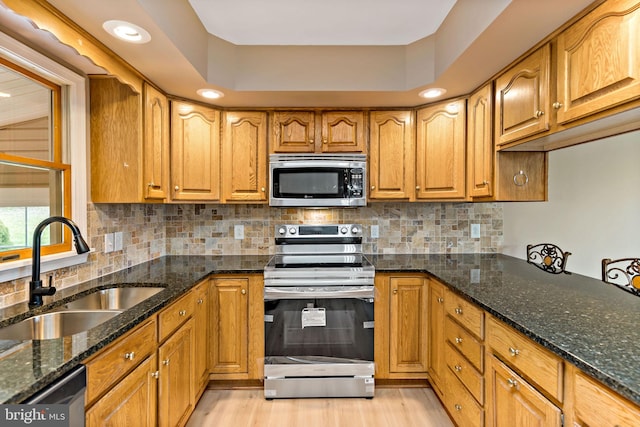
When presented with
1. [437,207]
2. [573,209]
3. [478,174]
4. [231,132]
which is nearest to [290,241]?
[231,132]

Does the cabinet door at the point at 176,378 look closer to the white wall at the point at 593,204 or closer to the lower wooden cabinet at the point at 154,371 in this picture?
the lower wooden cabinet at the point at 154,371

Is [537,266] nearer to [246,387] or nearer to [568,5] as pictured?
[568,5]

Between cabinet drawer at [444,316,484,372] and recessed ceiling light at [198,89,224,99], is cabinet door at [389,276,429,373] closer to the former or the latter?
cabinet drawer at [444,316,484,372]

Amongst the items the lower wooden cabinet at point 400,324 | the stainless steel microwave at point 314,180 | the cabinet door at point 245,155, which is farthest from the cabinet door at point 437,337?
the cabinet door at point 245,155

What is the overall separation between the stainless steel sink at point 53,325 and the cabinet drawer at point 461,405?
1.74 metres

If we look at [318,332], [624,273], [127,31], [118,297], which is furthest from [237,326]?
[624,273]

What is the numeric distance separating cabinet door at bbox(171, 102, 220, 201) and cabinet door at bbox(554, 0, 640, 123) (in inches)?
85.8

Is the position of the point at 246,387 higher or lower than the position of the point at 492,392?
lower

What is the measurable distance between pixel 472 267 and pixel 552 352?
132 cm

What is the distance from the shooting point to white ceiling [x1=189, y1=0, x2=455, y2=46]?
1824 mm

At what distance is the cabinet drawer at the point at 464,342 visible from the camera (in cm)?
159

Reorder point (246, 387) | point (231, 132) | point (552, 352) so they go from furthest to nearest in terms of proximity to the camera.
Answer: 1. point (231, 132)
2. point (246, 387)
3. point (552, 352)

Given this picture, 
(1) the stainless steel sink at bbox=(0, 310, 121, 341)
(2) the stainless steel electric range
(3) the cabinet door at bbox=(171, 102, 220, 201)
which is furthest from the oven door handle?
(1) the stainless steel sink at bbox=(0, 310, 121, 341)

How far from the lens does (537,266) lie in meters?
2.25
